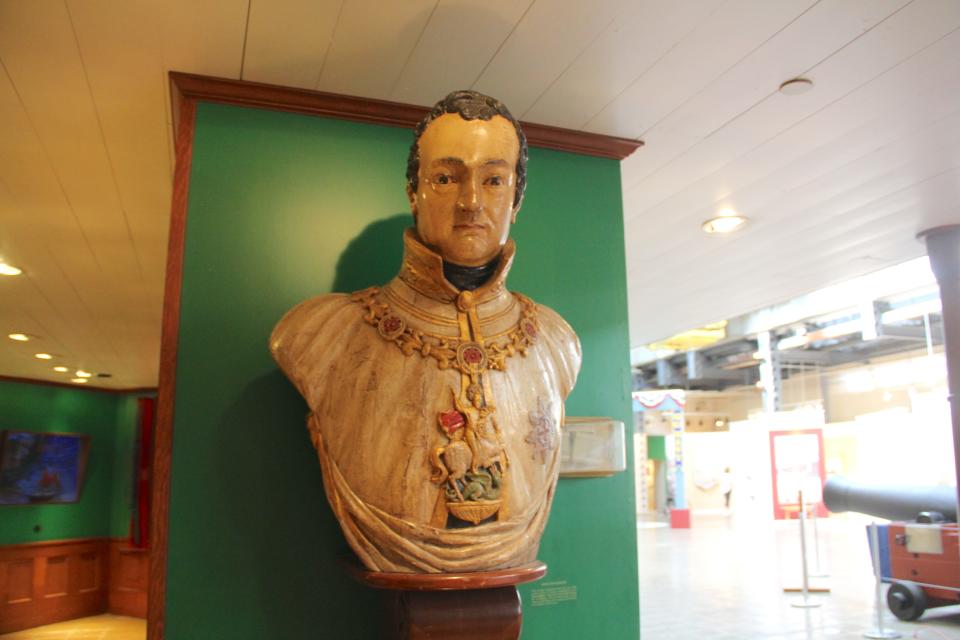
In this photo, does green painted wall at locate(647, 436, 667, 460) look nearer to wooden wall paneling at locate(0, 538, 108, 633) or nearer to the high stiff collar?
wooden wall paneling at locate(0, 538, 108, 633)

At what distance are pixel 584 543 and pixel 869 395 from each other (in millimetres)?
13007

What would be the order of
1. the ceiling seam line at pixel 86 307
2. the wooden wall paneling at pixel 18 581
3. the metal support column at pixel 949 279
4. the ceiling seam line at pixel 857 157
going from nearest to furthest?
the ceiling seam line at pixel 857 157
the metal support column at pixel 949 279
the ceiling seam line at pixel 86 307
the wooden wall paneling at pixel 18 581

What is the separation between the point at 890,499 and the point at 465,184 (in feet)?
18.1

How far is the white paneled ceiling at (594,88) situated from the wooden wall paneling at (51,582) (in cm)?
416

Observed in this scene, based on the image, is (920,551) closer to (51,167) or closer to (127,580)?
(51,167)

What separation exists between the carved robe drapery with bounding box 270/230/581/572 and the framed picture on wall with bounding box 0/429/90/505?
6.33 meters

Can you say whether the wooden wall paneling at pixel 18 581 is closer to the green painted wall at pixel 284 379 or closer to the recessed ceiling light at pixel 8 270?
the recessed ceiling light at pixel 8 270

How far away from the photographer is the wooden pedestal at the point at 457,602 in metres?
1.54

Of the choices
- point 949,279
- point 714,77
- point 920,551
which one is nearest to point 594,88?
point 714,77

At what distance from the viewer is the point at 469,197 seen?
1723 mm

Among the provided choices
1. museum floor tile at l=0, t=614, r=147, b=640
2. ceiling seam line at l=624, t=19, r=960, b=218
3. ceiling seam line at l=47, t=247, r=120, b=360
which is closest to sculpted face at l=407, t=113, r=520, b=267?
ceiling seam line at l=624, t=19, r=960, b=218

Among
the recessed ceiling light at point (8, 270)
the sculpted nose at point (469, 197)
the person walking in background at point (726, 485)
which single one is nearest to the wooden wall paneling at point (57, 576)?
the recessed ceiling light at point (8, 270)

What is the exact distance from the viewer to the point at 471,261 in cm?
180

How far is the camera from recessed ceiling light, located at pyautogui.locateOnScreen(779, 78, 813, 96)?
2262mm
